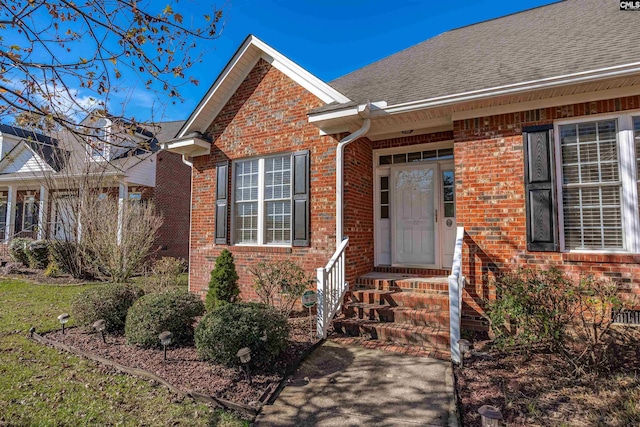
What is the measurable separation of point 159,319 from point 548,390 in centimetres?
492

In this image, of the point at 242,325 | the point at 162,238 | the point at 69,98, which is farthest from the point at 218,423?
the point at 162,238

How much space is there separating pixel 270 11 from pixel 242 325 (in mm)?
5901

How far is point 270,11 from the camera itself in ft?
21.7

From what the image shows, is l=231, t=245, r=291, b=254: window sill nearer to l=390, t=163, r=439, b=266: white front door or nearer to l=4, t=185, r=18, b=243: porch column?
l=390, t=163, r=439, b=266: white front door

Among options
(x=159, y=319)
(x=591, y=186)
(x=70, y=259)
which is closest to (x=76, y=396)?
(x=159, y=319)

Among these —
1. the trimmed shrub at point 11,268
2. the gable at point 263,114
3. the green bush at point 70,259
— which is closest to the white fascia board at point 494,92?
the gable at point 263,114

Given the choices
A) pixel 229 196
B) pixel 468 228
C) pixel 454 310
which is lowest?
pixel 454 310

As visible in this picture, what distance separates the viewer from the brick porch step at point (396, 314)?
5.00m

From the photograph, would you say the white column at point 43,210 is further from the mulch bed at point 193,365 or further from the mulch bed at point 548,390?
the mulch bed at point 548,390

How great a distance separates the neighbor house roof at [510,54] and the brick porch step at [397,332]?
3.59 metres

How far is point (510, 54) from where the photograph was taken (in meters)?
6.09

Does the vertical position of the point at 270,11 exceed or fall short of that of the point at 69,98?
it exceeds it

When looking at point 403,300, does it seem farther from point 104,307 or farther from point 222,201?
point 104,307

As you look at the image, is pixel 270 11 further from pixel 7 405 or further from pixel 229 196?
pixel 7 405
